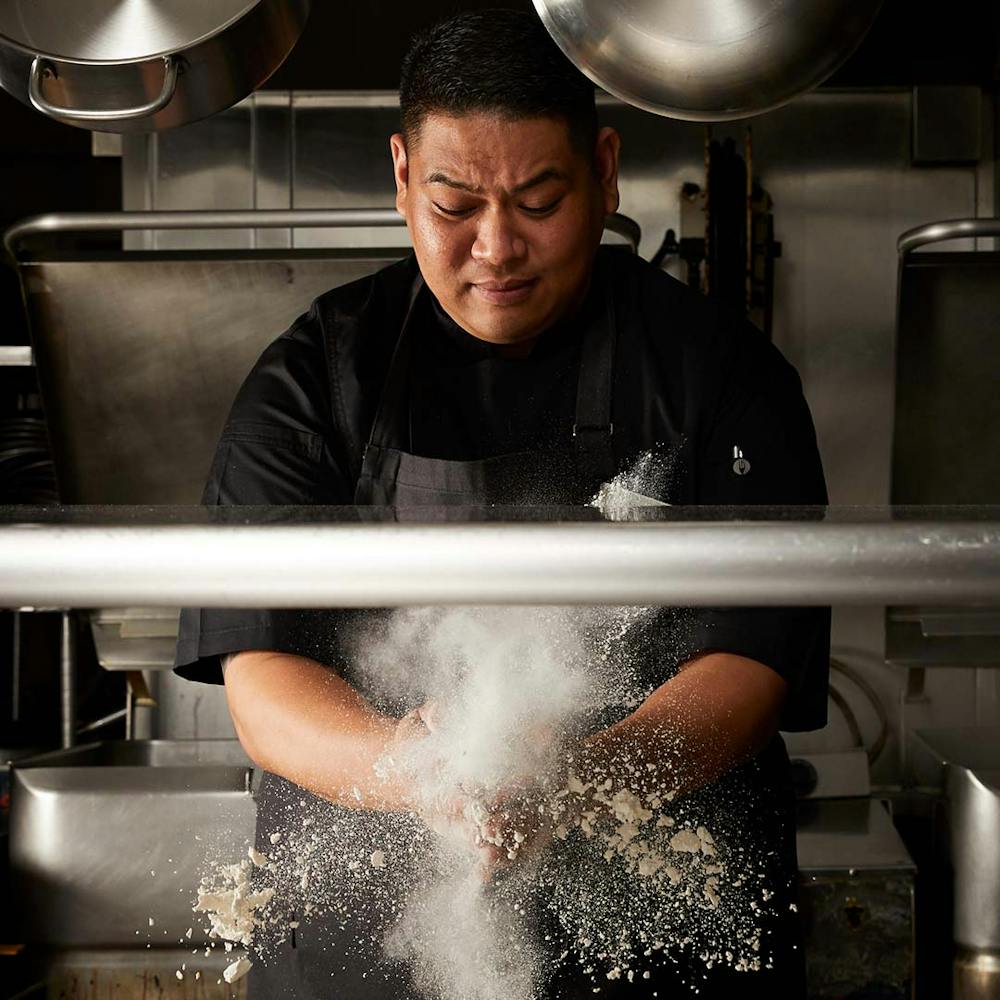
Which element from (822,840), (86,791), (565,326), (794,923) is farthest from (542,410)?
(822,840)

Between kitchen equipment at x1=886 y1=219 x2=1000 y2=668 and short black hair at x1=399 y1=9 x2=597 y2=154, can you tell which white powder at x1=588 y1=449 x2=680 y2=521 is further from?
kitchen equipment at x1=886 y1=219 x2=1000 y2=668

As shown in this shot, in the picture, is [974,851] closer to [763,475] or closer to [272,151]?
[763,475]

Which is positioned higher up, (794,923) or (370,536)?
(370,536)

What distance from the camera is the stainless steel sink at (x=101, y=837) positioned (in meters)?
1.33

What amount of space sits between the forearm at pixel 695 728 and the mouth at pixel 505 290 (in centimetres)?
39

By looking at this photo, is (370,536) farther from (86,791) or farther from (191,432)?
(191,432)

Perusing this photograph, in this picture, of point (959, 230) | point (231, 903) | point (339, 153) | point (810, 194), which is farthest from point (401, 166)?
point (810, 194)

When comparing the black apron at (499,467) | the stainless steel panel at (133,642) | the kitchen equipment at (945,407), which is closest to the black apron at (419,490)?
the black apron at (499,467)

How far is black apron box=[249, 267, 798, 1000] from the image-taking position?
3.15ft

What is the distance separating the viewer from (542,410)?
128cm

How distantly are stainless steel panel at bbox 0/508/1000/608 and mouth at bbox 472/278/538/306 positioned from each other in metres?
0.68

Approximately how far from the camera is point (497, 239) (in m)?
1.12

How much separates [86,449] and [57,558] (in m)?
1.72

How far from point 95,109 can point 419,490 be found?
0.46 meters
